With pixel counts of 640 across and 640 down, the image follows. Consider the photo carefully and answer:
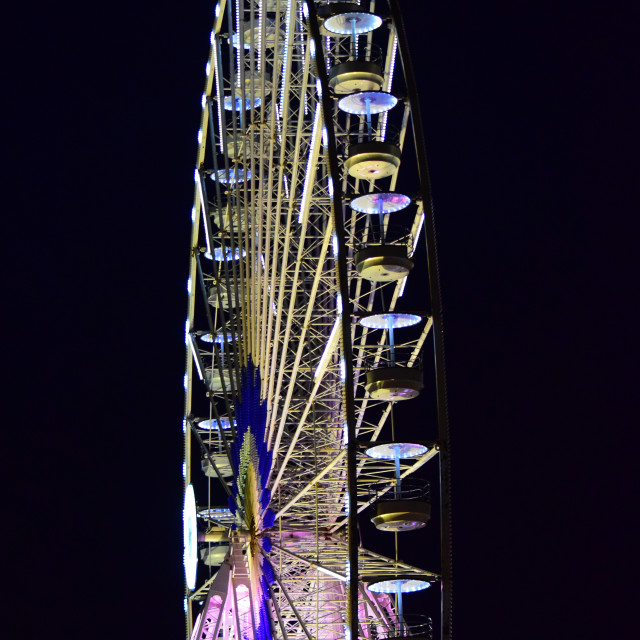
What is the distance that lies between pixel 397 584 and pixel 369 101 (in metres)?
10.3

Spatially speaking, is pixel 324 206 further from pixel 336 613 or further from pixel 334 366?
pixel 336 613

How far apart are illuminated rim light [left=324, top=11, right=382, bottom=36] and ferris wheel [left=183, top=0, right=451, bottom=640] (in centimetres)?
4

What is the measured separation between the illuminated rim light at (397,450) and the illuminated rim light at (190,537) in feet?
24.7

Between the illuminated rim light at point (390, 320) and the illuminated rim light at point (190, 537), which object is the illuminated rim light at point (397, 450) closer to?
the illuminated rim light at point (390, 320)

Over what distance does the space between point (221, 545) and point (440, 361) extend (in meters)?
13.0

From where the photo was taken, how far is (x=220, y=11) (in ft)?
117

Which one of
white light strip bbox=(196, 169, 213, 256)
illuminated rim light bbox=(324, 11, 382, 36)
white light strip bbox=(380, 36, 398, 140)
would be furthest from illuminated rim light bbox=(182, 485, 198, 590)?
illuminated rim light bbox=(324, 11, 382, 36)

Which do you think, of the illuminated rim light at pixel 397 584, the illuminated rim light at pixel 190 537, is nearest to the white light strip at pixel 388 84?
the illuminated rim light at pixel 397 584

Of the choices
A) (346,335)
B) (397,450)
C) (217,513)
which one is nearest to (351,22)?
(346,335)

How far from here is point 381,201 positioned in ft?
102

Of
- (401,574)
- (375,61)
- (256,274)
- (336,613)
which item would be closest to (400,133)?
(375,61)

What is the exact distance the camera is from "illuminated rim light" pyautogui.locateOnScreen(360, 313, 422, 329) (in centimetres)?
3009

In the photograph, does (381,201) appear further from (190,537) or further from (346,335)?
(190,537)

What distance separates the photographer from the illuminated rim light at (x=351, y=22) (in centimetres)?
3231
